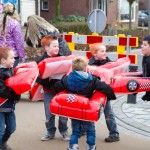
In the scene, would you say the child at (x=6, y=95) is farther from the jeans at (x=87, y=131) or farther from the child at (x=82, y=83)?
the jeans at (x=87, y=131)

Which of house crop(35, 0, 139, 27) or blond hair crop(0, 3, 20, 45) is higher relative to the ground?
house crop(35, 0, 139, 27)

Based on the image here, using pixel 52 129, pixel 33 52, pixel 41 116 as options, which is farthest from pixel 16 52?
pixel 33 52

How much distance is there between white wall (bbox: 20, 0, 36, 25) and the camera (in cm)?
3216

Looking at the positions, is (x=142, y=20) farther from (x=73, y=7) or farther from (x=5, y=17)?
(x=5, y=17)

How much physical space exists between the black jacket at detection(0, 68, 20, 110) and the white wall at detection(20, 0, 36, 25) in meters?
26.9

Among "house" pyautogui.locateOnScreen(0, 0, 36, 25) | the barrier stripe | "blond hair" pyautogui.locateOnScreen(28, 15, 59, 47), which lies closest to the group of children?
"blond hair" pyautogui.locateOnScreen(28, 15, 59, 47)

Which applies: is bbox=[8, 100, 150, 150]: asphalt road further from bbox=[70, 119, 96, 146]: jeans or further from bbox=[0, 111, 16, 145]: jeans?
bbox=[70, 119, 96, 146]: jeans

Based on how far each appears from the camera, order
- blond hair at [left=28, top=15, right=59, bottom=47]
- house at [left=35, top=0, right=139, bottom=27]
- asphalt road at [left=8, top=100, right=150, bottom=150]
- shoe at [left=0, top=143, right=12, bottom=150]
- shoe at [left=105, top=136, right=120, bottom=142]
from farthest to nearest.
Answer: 1. house at [left=35, top=0, right=139, bottom=27]
2. blond hair at [left=28, top=15, right=59, bottom=47]
3. shoe at [left=105, top=136, right=120, bottom=142]
4. asphalt road at [left=8, top=100, right=150, bottom=150]
5. shoe at [left=0, top=143, right=12, bottom=150]

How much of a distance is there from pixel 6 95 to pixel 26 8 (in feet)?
92.7

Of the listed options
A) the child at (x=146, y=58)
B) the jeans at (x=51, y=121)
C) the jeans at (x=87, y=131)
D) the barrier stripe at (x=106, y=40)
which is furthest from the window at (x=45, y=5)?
the jeans at (x=87, y=131)

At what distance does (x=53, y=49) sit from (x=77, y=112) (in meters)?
1.18

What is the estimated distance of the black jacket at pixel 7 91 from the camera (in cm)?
515

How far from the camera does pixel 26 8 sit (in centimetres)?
3281

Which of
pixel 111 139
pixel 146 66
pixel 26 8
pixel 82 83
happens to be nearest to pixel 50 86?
pixel 82 83
